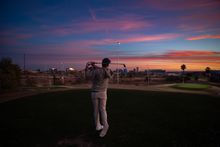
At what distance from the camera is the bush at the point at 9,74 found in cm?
2336

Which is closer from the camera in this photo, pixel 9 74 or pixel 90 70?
pixel 90 70

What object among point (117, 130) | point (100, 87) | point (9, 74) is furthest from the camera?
point (9, 74)

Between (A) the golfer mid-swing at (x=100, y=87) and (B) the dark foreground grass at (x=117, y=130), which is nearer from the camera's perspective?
(B) the dark foreground grass at (x=117, y=130)

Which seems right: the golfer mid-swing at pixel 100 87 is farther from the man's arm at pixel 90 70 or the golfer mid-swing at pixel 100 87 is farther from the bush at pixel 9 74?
the bush at pixel 9 74

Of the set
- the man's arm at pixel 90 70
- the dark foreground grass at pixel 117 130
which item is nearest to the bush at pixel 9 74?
the dark foreground grass at pixel 117 130

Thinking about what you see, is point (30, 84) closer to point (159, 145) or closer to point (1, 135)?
point (1, 135)

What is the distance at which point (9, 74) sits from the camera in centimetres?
2439

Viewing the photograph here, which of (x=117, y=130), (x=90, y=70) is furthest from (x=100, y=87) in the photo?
(x=117, y=130)

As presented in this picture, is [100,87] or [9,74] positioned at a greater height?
[9,74]

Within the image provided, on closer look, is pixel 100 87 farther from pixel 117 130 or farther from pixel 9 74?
pixel 9 74

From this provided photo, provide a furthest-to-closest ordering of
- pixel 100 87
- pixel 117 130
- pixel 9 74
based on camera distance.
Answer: pixel 9 74
pixel 117 130
pixel 100 87

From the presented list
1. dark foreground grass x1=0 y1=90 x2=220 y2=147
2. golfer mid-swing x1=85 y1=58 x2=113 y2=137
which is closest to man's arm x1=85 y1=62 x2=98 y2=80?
golfer mid-swing x1=85 y1=58 x2=113 y2=137

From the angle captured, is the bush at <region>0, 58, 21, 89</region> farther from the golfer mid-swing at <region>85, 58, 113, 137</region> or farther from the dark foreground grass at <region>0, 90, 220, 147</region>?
the golfer mid-swing at <region>85, 58, 113, 137</region>

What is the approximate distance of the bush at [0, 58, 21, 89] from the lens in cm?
2336
